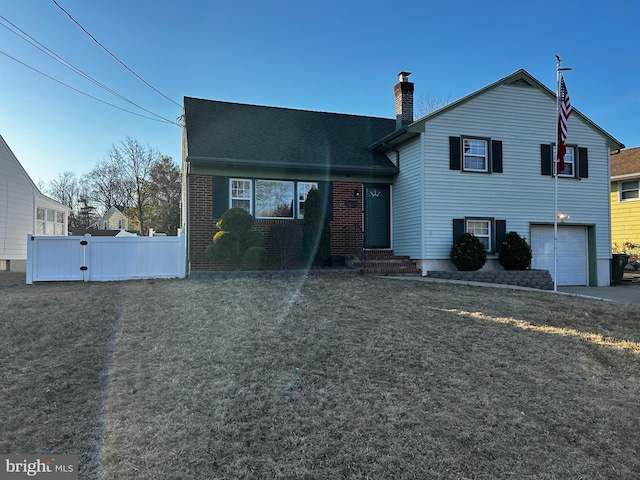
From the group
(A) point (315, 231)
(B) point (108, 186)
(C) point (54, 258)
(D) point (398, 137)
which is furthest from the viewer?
(B) point (108, 186)

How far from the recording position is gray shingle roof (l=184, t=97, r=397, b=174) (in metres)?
11.9

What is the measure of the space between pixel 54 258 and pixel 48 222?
10.2 metres

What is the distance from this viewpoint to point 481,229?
12461mm

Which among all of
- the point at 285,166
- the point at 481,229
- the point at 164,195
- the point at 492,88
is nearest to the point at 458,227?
the point at 481,229

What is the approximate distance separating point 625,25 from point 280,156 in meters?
11.0

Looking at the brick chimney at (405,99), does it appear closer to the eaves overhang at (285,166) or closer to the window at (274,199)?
the eaves overhang at (285,166)

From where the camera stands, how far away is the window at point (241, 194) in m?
11.8

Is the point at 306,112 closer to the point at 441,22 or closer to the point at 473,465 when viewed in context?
the point at 441,22

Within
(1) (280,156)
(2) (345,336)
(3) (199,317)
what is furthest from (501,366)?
(1) (280,156)

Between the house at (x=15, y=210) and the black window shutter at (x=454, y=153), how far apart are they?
14.9 metres

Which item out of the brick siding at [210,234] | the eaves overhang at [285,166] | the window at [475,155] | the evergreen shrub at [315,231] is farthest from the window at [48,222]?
the window at [475,155]

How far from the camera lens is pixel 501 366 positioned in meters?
4.55

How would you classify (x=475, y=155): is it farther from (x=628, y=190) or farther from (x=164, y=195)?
(x=164, y=195)

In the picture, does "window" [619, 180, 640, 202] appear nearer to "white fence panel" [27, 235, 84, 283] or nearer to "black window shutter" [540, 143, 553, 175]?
"black window shutter" [540, 143, 553, 175]
